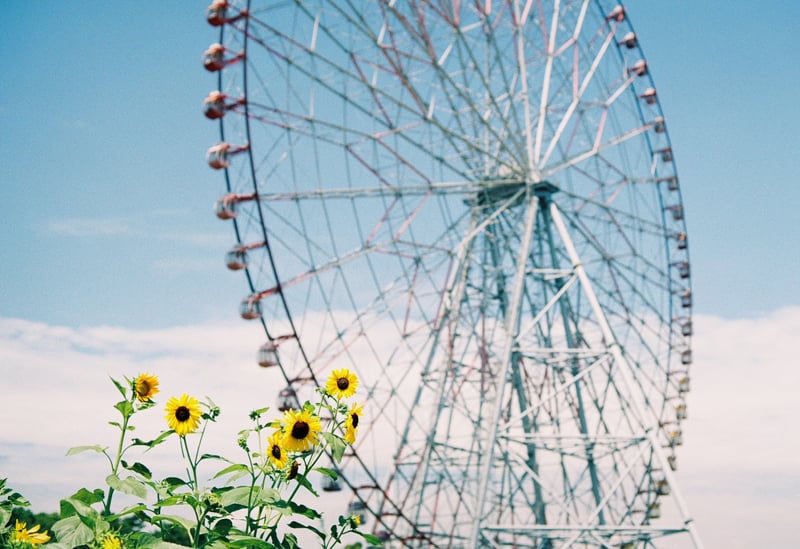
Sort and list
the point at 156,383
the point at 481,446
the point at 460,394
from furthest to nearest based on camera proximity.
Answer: the point at 460,394, the point at 481,446, the point at 156,383

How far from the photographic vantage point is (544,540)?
1897cm

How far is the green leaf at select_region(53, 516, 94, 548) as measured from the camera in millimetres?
2939

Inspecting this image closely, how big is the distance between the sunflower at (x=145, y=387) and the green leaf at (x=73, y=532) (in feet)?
1.54

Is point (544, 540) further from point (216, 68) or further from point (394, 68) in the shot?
point (216, 68)

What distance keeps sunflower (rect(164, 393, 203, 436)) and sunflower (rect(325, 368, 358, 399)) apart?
1.67 feet

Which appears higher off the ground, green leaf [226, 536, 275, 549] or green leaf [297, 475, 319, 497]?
green leaf [297, 475, 319, 497]

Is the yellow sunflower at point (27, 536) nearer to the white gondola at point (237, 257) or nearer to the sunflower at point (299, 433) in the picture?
the sunflower at point (299, 433)

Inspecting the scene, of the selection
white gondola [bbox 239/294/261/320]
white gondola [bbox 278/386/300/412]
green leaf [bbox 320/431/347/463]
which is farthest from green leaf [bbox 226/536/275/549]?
white gondola [bbox 239/294/261/320]

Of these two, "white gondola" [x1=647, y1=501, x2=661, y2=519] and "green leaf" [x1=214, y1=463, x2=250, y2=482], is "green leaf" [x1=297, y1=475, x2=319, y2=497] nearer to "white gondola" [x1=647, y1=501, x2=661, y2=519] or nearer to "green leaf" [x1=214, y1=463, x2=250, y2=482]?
"green leaf" [x1=214, y1=463, x2=250, y2=482]

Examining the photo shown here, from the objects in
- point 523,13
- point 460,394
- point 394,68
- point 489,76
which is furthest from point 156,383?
point 523,13

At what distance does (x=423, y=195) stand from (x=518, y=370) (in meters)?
4.02

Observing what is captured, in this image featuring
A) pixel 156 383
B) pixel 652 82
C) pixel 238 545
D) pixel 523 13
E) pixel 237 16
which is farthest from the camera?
pixel 652 82

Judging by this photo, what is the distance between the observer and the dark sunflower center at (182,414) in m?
3.31

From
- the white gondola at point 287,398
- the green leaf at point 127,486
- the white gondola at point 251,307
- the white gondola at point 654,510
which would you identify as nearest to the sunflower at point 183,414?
the green leaf at point 127,486
